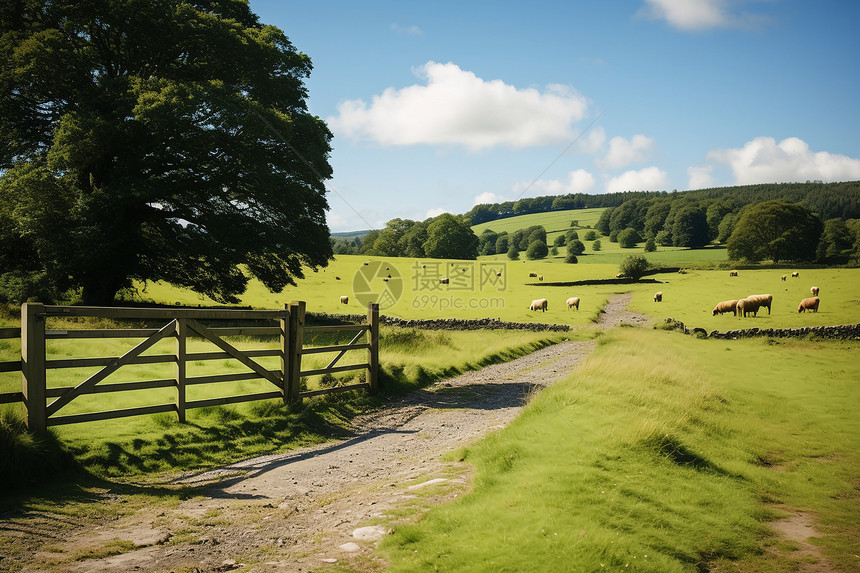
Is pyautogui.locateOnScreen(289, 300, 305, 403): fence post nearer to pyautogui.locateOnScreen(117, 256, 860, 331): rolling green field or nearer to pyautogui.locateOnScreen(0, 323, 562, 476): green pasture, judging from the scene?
pyautogui.locateOnScreen(0, 323, 562, 476): green pasture

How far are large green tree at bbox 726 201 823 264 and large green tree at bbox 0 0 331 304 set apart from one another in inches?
3420

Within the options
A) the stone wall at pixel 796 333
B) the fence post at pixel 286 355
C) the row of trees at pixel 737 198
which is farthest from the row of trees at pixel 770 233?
the fence post at pixel 286 355

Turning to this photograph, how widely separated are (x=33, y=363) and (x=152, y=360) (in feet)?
5.83

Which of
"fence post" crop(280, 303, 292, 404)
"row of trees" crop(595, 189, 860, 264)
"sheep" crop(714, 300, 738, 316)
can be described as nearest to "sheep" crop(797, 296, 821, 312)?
"sheep" crop(714, 300, 738, 316)

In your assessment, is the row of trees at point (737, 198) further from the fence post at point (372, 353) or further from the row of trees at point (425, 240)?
the fence post at point (372, 353)

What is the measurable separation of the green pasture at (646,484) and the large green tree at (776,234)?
86263 mm

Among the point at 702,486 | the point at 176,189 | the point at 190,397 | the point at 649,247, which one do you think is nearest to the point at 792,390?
the point at 702,486

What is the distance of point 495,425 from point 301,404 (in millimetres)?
4569

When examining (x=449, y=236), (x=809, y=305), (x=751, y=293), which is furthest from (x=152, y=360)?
(x=751, y=293)

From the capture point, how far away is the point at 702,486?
7.09 m

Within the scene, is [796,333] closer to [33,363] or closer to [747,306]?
[747,306]

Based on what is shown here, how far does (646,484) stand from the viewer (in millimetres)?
6641

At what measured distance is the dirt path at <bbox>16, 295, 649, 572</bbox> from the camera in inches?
191

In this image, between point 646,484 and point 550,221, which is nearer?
point 646,484
